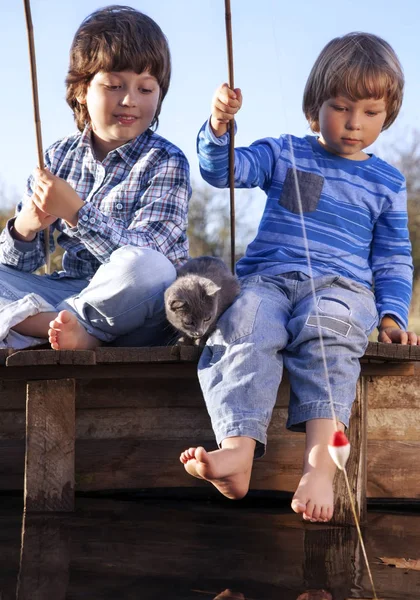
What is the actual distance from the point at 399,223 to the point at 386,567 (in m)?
1.29

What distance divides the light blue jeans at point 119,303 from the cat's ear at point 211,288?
0.54ft

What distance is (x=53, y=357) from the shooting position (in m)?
2.41

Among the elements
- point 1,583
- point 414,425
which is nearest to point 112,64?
point 414,425

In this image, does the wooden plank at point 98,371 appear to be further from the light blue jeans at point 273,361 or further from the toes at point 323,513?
the toes at point 323,513

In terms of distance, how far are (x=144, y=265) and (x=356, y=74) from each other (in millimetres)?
966

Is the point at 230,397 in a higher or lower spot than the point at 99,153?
lower

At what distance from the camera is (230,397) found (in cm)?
222

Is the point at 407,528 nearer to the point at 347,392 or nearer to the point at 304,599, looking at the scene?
the point at 347,392

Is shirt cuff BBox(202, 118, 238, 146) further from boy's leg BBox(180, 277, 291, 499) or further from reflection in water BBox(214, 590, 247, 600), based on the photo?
reflection in water BBox(214, 590, 247, 600)

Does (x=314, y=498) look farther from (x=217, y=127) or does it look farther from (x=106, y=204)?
(x=106, y=204)

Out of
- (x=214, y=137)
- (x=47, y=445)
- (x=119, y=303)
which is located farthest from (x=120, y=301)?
(x=214, y=137)

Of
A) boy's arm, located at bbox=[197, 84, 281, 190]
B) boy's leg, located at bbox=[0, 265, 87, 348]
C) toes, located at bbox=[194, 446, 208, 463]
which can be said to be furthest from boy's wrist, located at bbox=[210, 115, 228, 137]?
toes, located at bbox=[194, 446, 208, 463]

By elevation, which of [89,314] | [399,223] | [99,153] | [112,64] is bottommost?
[89,314]

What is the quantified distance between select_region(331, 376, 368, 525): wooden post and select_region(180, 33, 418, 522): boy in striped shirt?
0.80 ft
